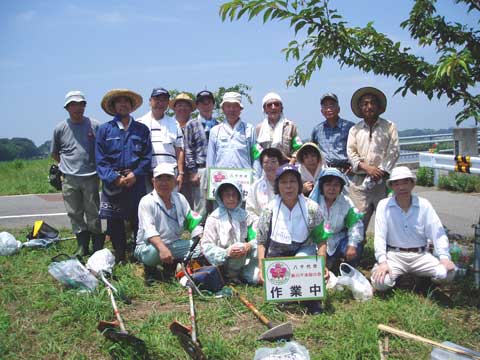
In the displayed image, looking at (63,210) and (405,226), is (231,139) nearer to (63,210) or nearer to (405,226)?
(405,226)

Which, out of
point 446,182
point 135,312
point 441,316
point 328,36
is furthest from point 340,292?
point 446,182

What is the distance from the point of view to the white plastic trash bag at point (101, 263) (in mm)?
4524

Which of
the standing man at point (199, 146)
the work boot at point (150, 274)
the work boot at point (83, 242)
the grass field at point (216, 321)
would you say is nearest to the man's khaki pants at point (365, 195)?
the grass field at point (216, 321)

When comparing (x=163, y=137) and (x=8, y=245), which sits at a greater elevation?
(x=163, y=137)

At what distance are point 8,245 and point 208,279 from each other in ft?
10.3

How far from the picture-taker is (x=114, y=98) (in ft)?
16.8

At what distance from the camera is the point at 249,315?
3.78 metres

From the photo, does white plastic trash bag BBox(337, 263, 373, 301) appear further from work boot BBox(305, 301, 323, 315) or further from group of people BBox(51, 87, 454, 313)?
work boot BBox(305, 301, 323, 315)

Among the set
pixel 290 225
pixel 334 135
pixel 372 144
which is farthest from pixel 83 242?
pixel 372 144

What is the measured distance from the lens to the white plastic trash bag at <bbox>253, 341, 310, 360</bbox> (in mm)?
2854

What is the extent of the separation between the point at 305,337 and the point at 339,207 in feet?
5.56

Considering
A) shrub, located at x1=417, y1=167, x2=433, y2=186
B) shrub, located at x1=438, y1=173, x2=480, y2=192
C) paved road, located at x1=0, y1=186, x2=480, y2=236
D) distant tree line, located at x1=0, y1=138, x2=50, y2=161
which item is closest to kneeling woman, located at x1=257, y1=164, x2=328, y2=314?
paved road, located at x1=0, y1=186, x2=480, y2=236

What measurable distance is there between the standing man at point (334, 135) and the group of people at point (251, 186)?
1cm

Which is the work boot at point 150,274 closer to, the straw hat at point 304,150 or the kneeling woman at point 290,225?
the kneeling woman at point 290,225
